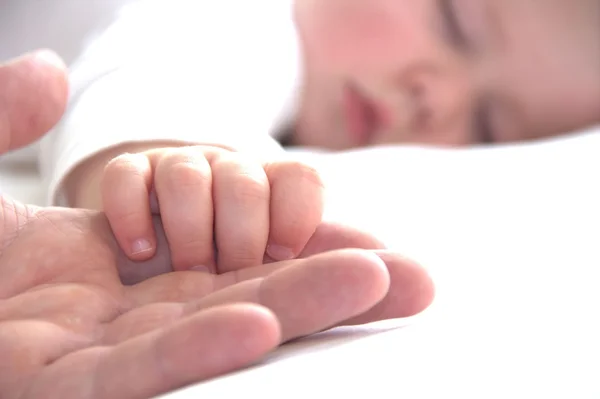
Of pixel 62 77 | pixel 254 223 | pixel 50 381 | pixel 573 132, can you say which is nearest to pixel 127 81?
pixel 62 77

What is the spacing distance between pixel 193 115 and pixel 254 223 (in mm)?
284

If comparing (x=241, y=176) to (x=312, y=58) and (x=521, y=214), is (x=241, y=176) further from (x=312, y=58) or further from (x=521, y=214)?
(x=312, y=58)

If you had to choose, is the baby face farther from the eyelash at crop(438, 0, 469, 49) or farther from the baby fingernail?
the baby fingernail

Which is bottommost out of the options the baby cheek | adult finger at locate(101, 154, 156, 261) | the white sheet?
the white sheet

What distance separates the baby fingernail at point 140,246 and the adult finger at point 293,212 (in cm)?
8

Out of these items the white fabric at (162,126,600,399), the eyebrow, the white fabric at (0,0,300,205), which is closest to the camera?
the white fabric at (162,126,600,399)

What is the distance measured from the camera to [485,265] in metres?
0.50

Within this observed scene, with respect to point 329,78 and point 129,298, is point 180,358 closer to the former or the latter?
point 129,298

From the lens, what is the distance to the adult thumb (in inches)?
18.5

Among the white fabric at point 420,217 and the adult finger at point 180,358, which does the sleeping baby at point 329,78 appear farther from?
the adult finger at point 180,358

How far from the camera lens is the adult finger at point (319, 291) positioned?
13.2 inches

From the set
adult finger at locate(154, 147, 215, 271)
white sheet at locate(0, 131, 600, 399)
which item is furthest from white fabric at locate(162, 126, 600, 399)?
adult finger at locate(154, 147, 215, 271)

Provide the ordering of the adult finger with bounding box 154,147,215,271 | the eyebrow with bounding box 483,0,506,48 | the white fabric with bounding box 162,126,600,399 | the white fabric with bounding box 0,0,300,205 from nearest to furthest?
the white fabric with bounding box 162,126,600,399
the adult finger with bounding box 154,147,215,271
the white fabric with bounding box 0,0,300,205
the eyebrow with bounding box 483,0,506,48

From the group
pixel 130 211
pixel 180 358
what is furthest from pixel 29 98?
pixel 180 358
